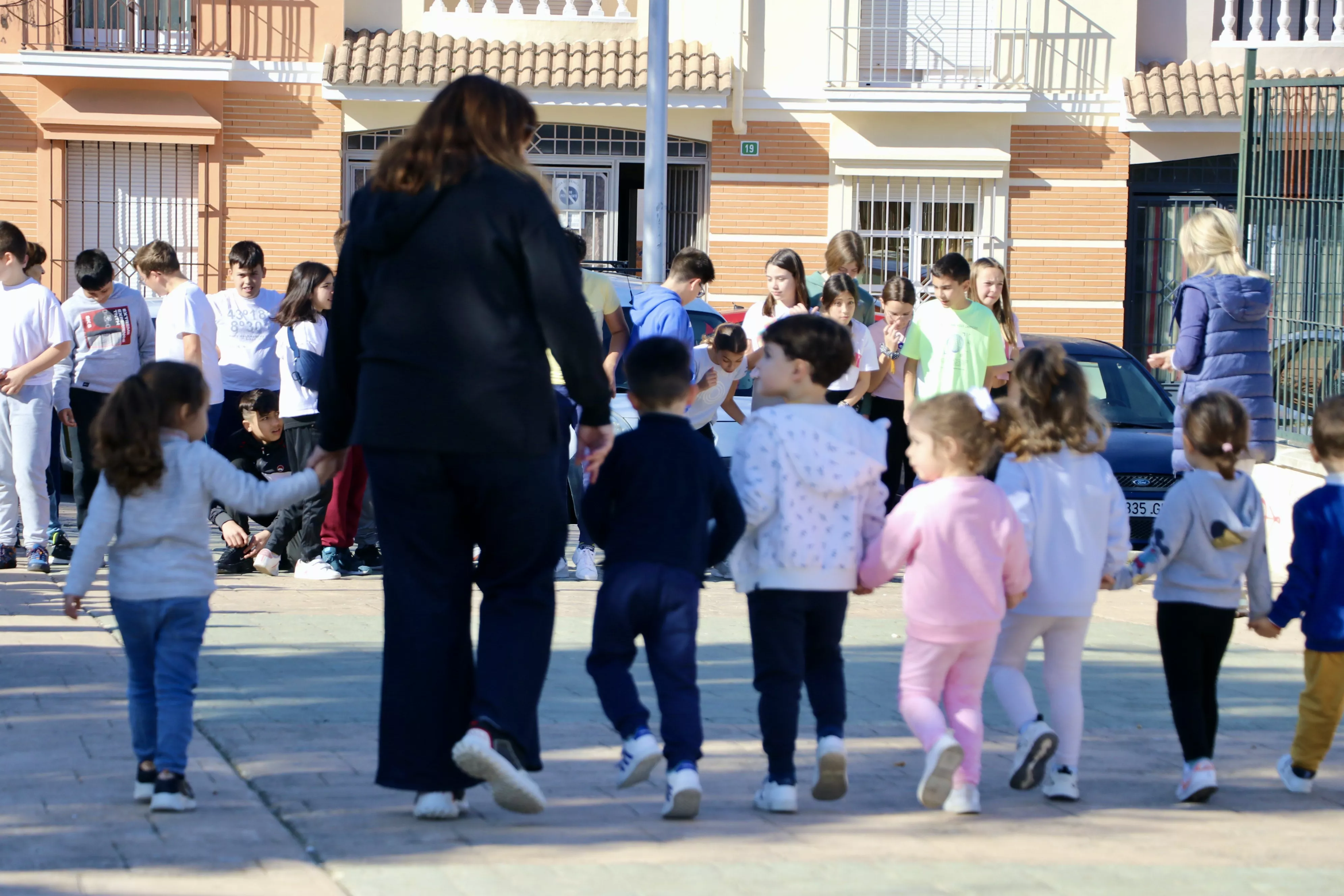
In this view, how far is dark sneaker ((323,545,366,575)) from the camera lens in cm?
896

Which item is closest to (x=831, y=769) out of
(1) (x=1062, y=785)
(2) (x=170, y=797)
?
(1) (x=1062, y=785)

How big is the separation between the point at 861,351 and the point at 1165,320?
11493mm

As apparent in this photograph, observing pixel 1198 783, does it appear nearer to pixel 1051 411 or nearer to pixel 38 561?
pixel 1051 411

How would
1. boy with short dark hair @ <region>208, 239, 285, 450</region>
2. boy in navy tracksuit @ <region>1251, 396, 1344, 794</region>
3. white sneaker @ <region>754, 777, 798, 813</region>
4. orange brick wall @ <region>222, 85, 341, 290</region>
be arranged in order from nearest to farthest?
white sneaker @ <region>754, 777, 798, 813</region> < boy in navy tracksuit @ <region>1251, 396, 1344, 794</region> < boy with short dark hair @ <region>208, 239, 285, 450</region> < orange brick wall @ <region>222, 85, 341, 290</region>

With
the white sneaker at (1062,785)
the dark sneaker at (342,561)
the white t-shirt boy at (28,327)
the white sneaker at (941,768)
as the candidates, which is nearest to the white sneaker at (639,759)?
the white sneaker at (941,768)

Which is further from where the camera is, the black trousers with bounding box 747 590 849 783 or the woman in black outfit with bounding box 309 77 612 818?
the black trousers with bounding box 747 590 849 783

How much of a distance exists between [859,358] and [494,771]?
5.64 metres

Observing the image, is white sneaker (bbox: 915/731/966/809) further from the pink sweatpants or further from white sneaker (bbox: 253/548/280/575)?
white sneaker (bbox: 253/548/280/575)

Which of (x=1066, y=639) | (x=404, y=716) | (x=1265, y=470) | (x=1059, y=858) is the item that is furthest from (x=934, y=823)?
(x=1265, y=470)

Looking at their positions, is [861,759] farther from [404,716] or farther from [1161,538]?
[404,716]

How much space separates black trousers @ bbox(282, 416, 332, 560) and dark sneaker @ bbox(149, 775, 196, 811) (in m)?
4.53

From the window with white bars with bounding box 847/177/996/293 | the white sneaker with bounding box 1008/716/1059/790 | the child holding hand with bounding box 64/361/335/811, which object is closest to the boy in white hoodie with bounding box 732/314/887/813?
the white sneaker with bounding box 1008/716/1059/790

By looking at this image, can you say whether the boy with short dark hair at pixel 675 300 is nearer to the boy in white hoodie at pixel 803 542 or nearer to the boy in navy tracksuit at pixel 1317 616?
the boy in white hoodie at pixel 803 542

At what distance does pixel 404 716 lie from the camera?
417 centimetres
